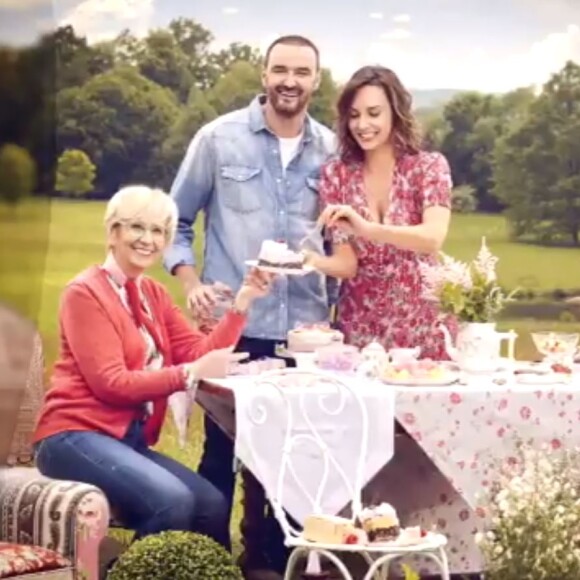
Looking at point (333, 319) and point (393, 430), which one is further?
point (333, 319)

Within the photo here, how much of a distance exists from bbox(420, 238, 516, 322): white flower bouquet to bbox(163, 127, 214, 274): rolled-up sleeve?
0.78m

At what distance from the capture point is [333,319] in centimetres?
500

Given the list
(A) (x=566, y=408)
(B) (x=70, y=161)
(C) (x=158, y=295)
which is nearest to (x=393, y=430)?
(A) (x=566, y=408)

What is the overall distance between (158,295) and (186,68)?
81cm

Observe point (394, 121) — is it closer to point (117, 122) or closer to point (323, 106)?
point (323, 106)

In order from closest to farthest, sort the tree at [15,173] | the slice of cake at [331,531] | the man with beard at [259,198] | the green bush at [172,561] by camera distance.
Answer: the tree at [15,173]
the slice of cake at [331,531]
the green bush at [172,561]
the man with beard at [259,198]

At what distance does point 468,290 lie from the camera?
460cm

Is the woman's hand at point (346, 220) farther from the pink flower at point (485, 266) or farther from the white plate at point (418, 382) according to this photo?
the white plate at point (418, 382)

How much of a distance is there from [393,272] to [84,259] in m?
0.94

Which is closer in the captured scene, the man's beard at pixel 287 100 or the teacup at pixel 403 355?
the teacup at pixel 403 355

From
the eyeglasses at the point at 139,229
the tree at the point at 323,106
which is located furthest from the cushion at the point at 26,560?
the tree at the point at 323,106

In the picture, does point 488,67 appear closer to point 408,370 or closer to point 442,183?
point 442,183

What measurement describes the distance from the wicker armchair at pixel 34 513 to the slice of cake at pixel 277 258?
86 centimetres

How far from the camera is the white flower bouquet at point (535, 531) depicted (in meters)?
4.12
